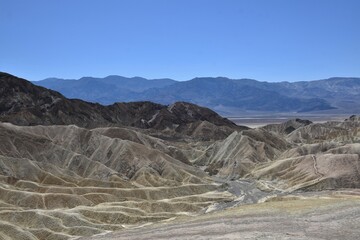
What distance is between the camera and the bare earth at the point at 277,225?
5125cm

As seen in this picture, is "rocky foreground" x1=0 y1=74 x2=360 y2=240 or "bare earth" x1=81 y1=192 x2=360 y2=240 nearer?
"bare earth" x1=81 y1=192 x2=360 y2=240

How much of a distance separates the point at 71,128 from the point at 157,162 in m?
42.0

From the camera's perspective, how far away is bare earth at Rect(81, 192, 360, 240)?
168 ft

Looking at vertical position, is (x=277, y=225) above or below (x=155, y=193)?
above

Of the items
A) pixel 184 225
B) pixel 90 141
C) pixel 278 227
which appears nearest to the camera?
pixel 278 227

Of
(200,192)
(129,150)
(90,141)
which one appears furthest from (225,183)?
(90,141)

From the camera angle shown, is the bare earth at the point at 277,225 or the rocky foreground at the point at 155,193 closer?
the bare earth at the point at 277,225

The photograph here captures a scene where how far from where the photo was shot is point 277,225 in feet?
183

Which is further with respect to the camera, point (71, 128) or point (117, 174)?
point (71, 128)

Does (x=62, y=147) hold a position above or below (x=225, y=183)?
above

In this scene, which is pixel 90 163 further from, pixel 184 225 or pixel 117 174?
pixel 184 225

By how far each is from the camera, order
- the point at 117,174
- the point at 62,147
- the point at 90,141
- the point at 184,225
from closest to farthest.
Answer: the point at 184,225, the point at 117,174, the point at 62,147, the point at 90,141

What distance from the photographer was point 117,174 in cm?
15850

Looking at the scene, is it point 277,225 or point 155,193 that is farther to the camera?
point 155,193
